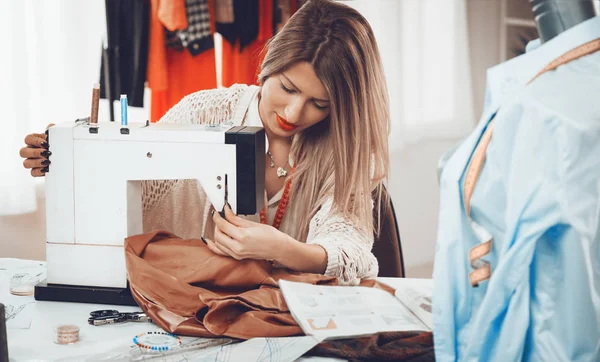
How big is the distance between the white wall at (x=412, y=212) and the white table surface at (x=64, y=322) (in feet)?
5.28

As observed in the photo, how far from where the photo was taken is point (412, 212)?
292 centimetres

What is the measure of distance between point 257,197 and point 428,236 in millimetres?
1745

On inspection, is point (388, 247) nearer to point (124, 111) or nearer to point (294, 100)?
point (294, 100)

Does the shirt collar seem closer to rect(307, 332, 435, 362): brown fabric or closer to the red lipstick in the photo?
rect(307, 332, 435, 362): brown fabric

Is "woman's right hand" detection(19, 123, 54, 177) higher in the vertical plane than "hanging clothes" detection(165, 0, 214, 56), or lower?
lower

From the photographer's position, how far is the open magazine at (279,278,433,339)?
1.05m

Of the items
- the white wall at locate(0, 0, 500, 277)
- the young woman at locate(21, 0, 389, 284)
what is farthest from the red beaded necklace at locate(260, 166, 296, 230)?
the white wall at locate(0, 0, 500, 277)

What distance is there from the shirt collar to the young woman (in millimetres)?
543

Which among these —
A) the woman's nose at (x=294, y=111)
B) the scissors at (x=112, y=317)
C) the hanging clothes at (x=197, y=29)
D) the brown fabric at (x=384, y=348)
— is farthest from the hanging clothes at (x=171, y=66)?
the brown fabric at (x=384, y=348)

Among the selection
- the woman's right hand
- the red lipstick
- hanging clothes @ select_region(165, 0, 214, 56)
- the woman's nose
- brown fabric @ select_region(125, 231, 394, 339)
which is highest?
hanging clothes @ select_region(165, 0, 214, 56)

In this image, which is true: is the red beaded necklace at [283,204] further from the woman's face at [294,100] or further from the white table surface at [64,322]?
the white table surface at [64,322]

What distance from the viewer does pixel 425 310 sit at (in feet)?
3.82

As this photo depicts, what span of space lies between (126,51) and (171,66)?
18cm

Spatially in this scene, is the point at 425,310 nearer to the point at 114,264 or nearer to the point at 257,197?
the point at 257,197
